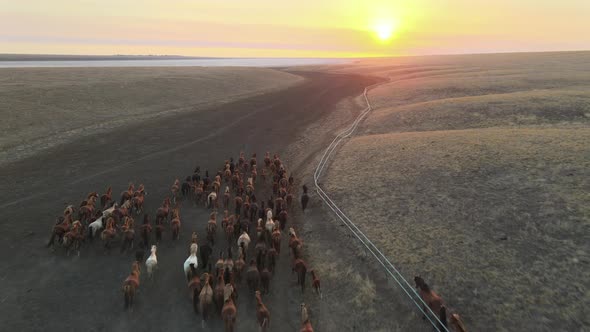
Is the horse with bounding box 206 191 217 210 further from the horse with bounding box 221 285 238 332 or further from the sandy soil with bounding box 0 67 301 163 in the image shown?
the sandy soil with bounding box 0 67 301 163

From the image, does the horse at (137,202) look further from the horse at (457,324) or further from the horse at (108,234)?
the horse at (457,324)

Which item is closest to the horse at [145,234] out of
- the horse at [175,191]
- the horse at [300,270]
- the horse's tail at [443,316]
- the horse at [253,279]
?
the horse at [175,191]

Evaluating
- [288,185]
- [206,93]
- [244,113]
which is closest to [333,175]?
[288,185]

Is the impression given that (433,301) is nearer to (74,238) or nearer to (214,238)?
(214,238)

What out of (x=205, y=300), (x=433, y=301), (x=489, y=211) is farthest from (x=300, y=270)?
(x=489, y=211)

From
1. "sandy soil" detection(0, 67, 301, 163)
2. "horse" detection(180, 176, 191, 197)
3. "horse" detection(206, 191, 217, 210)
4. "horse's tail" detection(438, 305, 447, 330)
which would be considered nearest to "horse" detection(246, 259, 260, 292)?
"horse's tail" detection(438, 305, 447, 330)

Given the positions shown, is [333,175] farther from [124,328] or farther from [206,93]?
[206,93]
